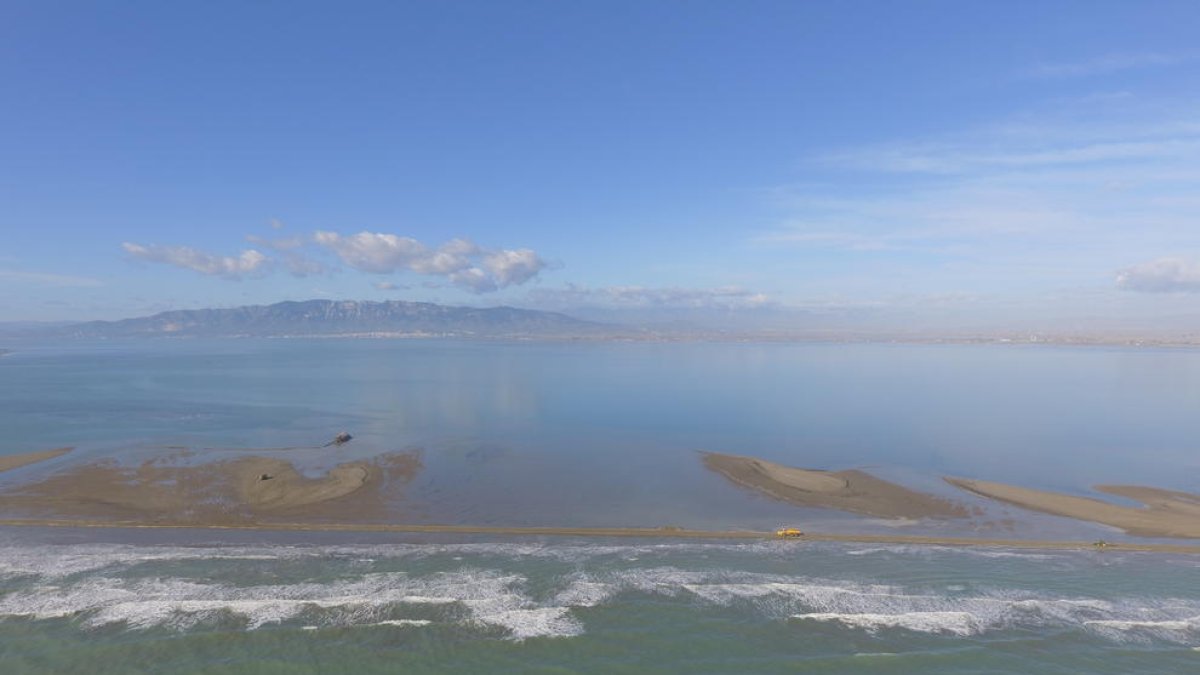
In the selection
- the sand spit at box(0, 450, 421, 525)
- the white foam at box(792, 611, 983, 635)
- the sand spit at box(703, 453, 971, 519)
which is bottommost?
the white foam at box(792, 611, 983, 635)

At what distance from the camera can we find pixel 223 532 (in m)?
32.4

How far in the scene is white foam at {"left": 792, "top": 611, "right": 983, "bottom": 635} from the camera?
23516 mm

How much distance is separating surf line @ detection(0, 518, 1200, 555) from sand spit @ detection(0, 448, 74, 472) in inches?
591

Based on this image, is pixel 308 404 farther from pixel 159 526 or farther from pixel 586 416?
pixel 159 526

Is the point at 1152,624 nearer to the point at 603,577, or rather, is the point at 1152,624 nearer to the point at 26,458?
the point at 603,577

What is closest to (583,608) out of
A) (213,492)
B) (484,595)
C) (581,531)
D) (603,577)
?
(603,577)

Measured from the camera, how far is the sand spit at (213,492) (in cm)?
3503

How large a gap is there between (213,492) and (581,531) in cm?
2472

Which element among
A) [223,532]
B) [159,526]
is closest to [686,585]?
[223,532]

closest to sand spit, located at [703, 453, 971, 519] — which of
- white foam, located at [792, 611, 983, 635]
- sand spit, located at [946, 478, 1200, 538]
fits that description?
sand spit, located at [946, 478, 1200, 538]

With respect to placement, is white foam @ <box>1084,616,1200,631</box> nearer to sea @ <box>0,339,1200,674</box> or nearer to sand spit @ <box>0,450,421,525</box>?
sea @ <box>0,339,1200,674</box>

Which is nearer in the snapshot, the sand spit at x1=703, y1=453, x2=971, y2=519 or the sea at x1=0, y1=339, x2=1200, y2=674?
the sea at x1=0, y1=339, x2=1200, y2=674

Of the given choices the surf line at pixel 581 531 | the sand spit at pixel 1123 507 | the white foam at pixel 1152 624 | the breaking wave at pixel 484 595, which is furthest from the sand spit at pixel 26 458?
the sand spit at pixel 1123 507

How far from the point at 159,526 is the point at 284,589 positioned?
13004mm
